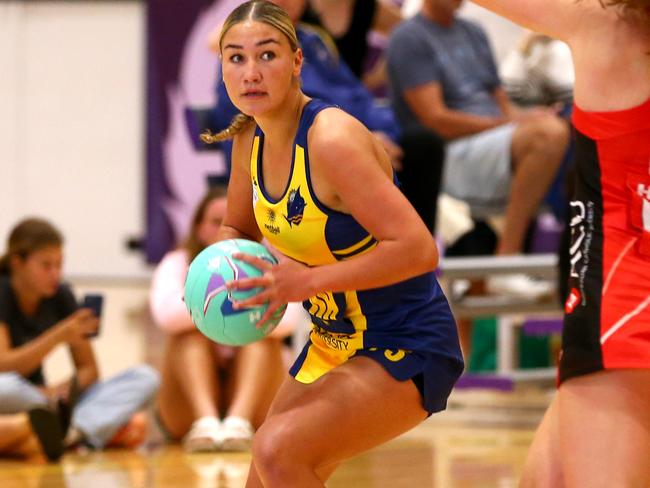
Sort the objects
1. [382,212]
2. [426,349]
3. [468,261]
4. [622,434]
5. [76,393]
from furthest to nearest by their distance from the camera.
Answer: [468,261], [76,393], [426,349], [382,212], [622,434]

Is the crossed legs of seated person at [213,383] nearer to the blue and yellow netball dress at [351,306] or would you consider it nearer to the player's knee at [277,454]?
the blue and yellow netball dress at [351,306]

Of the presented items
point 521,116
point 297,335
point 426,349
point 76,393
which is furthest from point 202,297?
point 521,116

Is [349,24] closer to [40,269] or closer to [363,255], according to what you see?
[40,269]

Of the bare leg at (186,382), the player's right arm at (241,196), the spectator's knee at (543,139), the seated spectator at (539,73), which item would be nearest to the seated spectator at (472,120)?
the spectator's knee at (543,139)

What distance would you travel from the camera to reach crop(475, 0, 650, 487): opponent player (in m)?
2.41

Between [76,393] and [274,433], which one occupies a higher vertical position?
[274,433]

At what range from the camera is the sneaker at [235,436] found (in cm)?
507

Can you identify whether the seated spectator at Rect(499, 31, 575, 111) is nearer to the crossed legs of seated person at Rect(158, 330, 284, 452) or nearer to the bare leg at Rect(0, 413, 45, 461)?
the crossed legs of seated person at Rect(158, 330, 284, 452)

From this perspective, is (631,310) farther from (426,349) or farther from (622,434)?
(426,349)

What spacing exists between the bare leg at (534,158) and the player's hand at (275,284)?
A: 3.69m

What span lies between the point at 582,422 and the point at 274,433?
25.6 inches

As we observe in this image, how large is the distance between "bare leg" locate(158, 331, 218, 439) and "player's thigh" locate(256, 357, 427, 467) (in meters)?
2.55

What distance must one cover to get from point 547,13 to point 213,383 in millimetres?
3192

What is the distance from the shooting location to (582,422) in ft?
8.02
